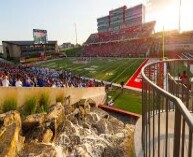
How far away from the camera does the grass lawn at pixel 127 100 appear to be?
1998 centimetres

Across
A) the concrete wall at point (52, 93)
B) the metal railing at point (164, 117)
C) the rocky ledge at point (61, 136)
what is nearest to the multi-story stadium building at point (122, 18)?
the concrete wall at point (52, 93)

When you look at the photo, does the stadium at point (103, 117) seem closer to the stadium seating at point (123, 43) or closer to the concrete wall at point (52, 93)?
the concrete wall at point (52, 93)

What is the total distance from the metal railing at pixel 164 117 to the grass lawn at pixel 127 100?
13707 mm

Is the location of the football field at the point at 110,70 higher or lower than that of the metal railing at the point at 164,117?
lower

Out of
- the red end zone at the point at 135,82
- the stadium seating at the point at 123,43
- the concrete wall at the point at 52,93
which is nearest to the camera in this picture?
the concrete wall at the point at 52,93

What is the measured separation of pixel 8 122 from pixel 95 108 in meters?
9.74

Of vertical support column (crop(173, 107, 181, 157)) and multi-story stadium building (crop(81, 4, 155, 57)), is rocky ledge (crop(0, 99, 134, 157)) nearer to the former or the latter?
vertical support column (crop(173, 107, 181, 157))

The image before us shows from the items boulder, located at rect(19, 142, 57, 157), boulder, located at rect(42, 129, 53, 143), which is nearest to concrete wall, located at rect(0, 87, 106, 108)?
boulder, located at rect(42, 129, 53, 143)

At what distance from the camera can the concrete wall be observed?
1345 centimetres

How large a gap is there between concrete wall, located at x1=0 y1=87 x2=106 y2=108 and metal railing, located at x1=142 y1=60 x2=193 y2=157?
997cm

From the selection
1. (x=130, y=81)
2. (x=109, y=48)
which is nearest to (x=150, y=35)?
(x=109, y=48)

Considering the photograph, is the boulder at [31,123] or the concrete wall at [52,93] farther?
the concrete wall at [52,93]

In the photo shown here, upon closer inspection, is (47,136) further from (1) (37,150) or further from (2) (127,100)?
(2) (127,100)

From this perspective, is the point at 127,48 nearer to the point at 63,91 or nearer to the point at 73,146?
the point at 63,91
